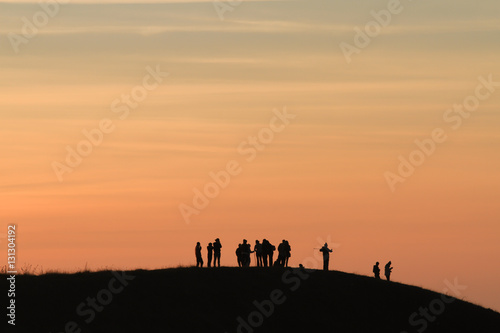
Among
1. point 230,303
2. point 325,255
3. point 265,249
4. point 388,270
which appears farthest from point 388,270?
point 230,303

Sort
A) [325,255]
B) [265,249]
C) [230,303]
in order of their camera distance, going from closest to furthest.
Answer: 1. [230,303]
2. [265,249]
3. [325,255]

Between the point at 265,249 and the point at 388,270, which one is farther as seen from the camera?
the point at 388,270

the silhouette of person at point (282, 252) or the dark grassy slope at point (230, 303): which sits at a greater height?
the silhouette of person at point (282, 252)

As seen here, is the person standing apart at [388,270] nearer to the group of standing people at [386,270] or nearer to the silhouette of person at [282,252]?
the group of standing people at [386,270]

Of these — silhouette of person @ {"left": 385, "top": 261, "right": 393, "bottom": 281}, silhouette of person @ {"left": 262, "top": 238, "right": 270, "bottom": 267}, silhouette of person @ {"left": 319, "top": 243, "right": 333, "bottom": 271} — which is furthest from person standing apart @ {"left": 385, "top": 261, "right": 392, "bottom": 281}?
silhouette of person @ {"left": 262, "top": 238, "right": 270, "bottom": 267}

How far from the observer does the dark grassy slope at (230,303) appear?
5084 centimetres

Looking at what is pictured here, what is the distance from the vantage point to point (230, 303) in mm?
56281

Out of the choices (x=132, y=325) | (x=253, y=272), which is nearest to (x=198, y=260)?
(x=253, y=272)

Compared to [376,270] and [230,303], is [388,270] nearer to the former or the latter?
[376,270]

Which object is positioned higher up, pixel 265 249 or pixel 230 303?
pixel 265 249

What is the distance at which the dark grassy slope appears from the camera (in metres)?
50.8

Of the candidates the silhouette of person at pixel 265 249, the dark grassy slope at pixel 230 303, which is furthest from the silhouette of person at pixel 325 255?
the silhouette of person at pixel 265 249

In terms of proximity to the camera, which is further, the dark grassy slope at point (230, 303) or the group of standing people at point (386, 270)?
the group of standing people at point (386, 270)

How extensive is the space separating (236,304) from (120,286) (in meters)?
6.35
